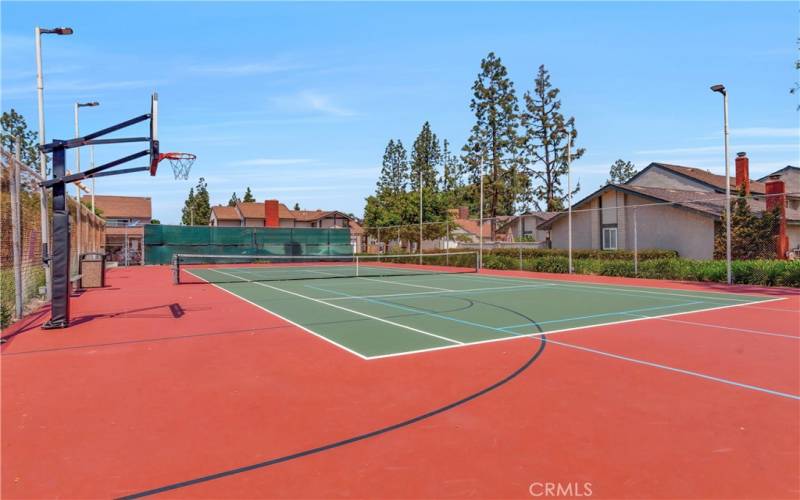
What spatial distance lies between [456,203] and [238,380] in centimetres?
7339

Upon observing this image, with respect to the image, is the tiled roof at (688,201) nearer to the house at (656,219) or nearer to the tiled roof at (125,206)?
the house at (656,219)

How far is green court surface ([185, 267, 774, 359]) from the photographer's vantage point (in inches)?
316

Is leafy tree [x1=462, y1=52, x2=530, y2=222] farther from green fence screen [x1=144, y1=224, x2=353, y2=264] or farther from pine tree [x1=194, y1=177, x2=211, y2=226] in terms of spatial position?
pine tree [x1=194, y1=177, x2=211, y2=226]

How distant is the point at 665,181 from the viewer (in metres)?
43.1

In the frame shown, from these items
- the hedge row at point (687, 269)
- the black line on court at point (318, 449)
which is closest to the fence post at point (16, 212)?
the black line on court at point (318, 449)

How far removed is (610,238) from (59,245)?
28.6 meters

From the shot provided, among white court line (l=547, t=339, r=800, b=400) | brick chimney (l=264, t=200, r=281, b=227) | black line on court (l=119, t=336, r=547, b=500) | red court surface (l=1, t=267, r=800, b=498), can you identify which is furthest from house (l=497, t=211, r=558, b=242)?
black line on court (l=119, t=336, r=547, b=500)

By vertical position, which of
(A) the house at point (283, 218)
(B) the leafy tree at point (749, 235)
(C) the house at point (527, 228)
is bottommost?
(B) the leafy tree at point (749, 235)

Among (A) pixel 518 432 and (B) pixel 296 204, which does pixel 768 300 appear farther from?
(B) pixel 296 204

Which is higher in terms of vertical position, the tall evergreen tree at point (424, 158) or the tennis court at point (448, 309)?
the tall evergreen tree at point (424, 158)

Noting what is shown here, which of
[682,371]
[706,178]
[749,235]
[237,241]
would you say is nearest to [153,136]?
[682,371]

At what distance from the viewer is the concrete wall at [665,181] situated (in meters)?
40.1

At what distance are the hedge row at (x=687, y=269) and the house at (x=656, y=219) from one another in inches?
60.6

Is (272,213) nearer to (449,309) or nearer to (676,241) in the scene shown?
(676,241)
